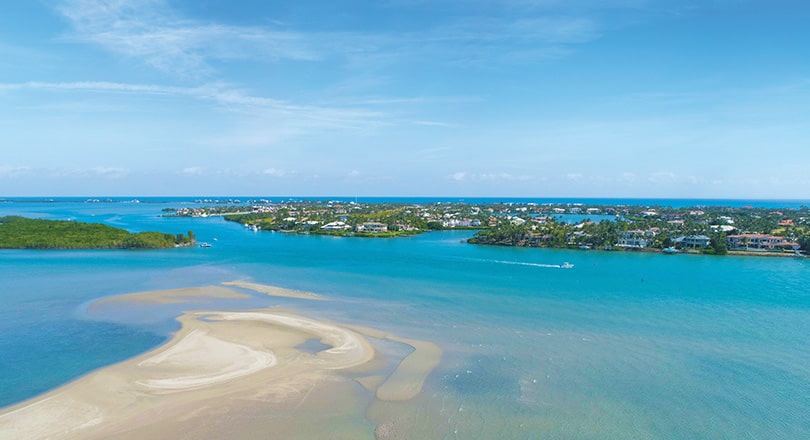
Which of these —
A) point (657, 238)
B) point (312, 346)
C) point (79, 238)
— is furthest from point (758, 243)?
point (79, 238)

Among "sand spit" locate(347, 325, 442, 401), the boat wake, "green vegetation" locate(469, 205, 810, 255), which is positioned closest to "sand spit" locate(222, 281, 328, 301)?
"sand spit" locate(347, 325, 442, 401)

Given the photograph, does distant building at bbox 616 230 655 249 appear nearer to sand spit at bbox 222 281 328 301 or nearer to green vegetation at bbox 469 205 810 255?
green vegetation at bbox 469 205 810 255

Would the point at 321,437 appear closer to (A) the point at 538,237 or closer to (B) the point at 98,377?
(B) the point at 98,377

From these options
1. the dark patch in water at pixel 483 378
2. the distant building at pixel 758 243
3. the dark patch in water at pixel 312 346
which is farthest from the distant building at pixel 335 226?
the dark patch in water at pixel 483 378

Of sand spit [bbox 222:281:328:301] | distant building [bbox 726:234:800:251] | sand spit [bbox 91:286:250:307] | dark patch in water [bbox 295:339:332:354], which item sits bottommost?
dark patch in water [bbox 295:339:332:354]

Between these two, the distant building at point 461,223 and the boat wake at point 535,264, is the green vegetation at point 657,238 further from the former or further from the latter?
the distant building at point 461,223

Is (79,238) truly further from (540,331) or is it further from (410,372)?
(540,331)

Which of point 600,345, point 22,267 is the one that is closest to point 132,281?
point 22,267
